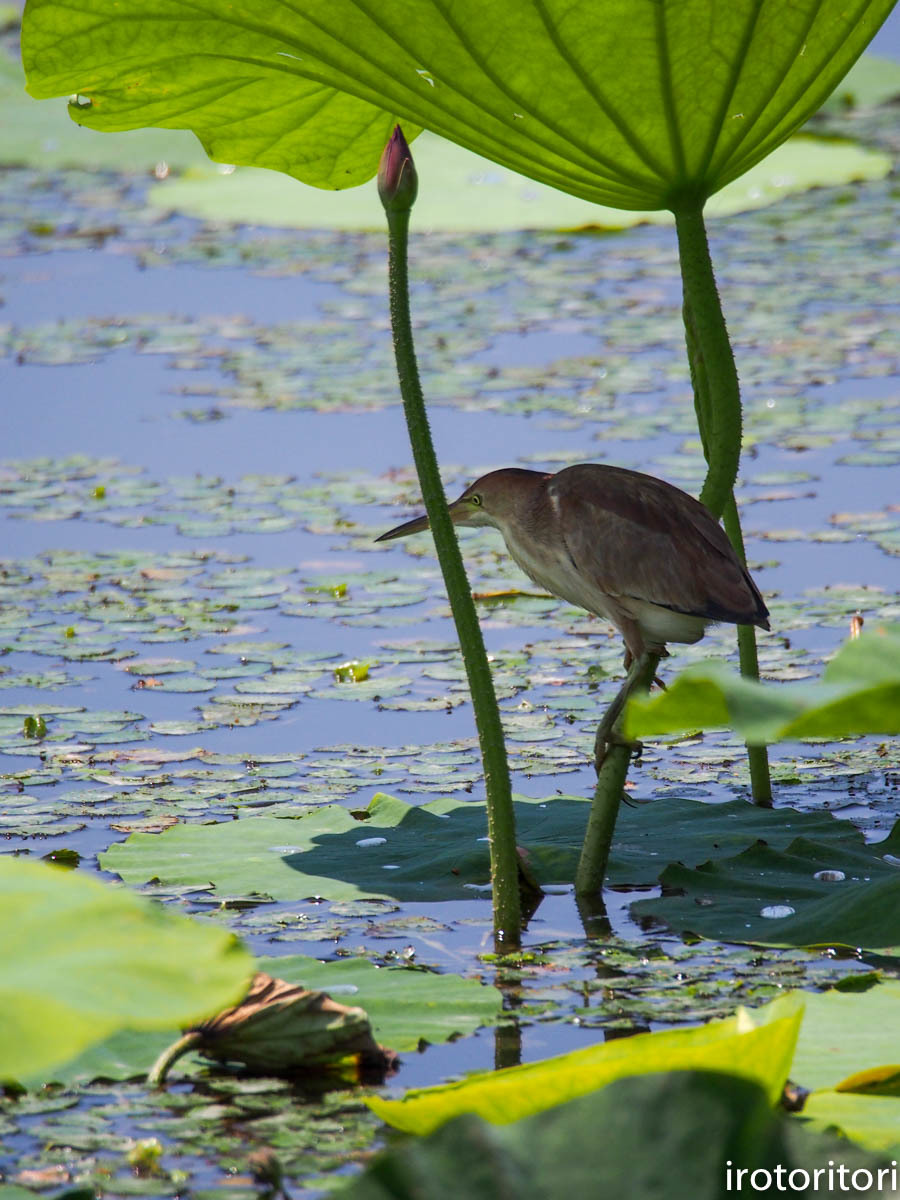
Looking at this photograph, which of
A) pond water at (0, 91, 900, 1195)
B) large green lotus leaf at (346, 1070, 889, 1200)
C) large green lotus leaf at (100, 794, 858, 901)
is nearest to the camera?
large green lotus leaf at (346, 1070, 889, 1200)

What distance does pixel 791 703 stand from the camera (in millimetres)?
1206

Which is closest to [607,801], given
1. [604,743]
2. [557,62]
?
[604,743]

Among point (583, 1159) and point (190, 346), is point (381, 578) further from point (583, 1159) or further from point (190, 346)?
point (583, 1159)

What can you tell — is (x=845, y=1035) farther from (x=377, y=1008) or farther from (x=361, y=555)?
(x=361, y=555)

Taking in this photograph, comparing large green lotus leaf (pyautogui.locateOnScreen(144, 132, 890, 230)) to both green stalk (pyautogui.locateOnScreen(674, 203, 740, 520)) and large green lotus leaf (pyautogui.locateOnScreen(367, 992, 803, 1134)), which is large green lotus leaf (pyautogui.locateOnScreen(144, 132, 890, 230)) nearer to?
green stalk (pyautogui.locateOnScreen(674, 203, 740, 520))

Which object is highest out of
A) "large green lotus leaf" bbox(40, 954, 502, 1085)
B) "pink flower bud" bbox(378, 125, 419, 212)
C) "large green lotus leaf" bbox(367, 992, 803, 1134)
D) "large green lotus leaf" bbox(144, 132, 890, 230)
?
"large green lotus leaf" bbox(144, 132, 890, 230)

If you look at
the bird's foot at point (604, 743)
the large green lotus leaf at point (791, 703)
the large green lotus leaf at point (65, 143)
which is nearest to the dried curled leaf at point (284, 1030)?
the bird's foot at point (604, 743)

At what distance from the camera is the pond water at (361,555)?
A: 2449 millimetres

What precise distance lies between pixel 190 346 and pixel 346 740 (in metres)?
4.10

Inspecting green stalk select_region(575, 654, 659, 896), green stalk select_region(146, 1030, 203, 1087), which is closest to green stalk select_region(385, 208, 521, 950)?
green stalk select_region(575, 654, 659, 896)

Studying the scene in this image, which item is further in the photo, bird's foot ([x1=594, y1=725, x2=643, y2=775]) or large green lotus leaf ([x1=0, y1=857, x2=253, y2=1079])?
bird's foot ([x1=594, y1=725, x2=643, y2=775])

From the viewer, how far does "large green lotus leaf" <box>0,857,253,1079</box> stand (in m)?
1.10

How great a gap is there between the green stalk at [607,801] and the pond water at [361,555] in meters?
0.07

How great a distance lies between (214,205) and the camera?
9.69 metres
